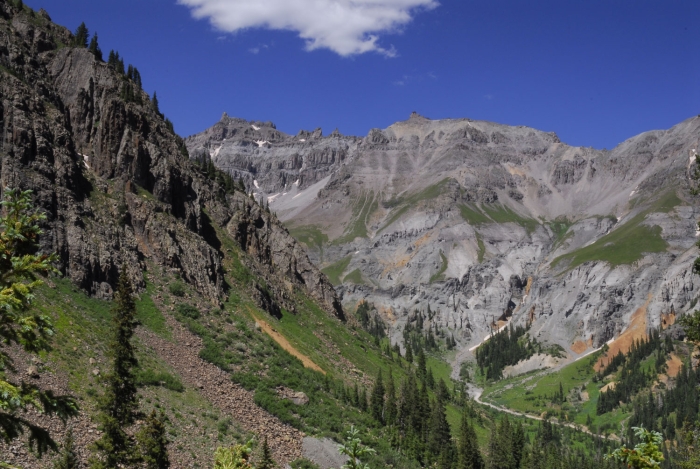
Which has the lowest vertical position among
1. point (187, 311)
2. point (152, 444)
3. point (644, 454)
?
point (644, 454)

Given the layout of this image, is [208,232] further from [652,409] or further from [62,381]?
[652,409]

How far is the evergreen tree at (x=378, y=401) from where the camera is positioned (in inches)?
3238

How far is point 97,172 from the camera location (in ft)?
248

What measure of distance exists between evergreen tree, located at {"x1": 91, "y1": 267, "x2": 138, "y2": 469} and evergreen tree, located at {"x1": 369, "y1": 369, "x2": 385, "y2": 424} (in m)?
53.8

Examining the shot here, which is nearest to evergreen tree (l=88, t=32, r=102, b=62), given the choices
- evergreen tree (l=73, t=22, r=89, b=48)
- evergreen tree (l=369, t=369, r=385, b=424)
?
evergreen tree (l=73, t=22, r=89, b=48)

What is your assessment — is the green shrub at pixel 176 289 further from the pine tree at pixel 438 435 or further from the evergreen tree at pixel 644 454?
the evergreen tree at pixel 644 454

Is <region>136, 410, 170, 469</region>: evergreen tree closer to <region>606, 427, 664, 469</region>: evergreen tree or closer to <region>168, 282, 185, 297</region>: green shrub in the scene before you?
<region>606, 427, 664, 469</region>: evergreen tree

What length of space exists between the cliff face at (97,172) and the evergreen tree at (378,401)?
24.5 m

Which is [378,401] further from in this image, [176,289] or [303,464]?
[303,464]

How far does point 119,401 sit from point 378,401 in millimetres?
59427

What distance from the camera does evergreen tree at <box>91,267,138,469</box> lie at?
2888 centimetres

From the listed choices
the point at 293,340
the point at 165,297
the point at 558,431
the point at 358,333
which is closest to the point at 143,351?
the point at 165,297

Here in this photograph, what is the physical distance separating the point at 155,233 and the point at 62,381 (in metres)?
35.1

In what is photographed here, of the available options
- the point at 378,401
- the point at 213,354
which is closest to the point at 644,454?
the point at 213,354
